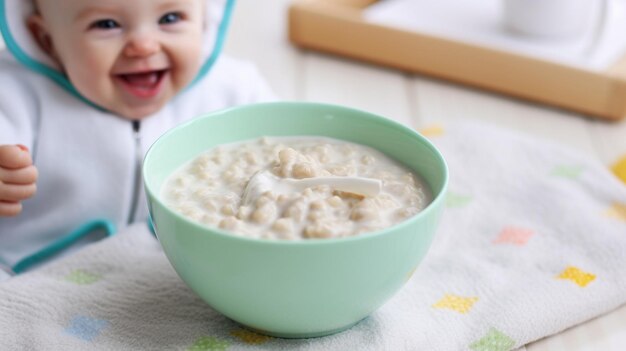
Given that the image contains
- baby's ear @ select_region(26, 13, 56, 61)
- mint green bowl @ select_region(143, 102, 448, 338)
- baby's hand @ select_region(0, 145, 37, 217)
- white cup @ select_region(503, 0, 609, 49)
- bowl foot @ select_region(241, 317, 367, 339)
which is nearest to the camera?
mint green bowl @ select_region(143, 102, 448, 338)

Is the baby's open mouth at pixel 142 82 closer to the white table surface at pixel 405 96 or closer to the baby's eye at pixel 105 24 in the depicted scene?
the baby's eye at pixel 105 24

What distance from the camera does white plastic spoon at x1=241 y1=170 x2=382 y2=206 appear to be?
0.83 meters

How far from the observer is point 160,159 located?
2.93 ft

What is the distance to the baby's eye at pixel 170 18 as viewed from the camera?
1095mm

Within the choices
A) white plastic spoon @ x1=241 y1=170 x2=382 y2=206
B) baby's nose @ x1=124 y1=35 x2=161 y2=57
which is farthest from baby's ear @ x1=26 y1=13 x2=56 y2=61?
white plastic spoon @ x1=241 y1=170 x2=382 y2=206

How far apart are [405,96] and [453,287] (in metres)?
0.65

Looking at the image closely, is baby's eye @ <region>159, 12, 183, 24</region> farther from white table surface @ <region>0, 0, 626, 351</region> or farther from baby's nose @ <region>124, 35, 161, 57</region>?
white table surface @ <region>0, 0, 626, 351</region>

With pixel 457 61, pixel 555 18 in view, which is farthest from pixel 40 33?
pixel 555 18

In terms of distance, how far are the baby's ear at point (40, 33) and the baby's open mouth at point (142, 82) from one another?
0.10m

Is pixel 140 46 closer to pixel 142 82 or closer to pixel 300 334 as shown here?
pixel 142 82

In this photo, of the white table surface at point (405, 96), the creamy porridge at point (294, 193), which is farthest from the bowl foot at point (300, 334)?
the white table surface at point (405, 96)

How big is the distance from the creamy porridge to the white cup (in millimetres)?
767

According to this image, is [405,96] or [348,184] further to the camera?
[405,96]

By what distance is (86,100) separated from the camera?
1.15 metres
